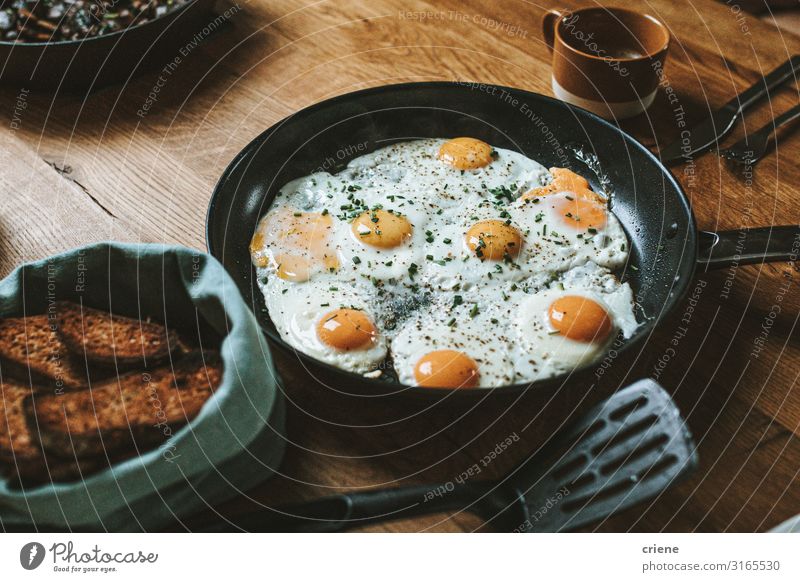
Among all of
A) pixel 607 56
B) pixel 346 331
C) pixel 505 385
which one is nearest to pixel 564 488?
pixel 505 385

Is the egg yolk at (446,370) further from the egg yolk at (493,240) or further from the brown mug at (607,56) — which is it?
the brown mug at (607,56)

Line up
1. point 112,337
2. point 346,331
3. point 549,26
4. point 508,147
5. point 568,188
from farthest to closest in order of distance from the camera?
point 549,26 → point 508,147 → point 568,188 → point 346,331 → point 112,337

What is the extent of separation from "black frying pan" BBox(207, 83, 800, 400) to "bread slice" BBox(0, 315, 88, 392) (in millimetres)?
229

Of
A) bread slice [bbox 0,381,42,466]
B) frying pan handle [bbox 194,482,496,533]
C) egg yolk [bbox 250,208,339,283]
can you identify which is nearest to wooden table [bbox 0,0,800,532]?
frying pan handle [bbox 194,482,496,533]

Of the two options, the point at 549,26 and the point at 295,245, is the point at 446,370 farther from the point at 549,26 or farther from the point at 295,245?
the point at 549,26

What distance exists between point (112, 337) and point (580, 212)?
2.39ft

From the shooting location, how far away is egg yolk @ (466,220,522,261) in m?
1.08

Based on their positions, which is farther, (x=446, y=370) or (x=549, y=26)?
(x=549, y=26)

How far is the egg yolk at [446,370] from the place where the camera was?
923 millimetres

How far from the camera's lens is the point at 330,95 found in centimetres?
143

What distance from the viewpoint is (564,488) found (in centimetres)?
81

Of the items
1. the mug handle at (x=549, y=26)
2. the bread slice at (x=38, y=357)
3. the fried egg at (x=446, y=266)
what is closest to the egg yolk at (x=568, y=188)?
the fried egg at (x=446, y=266)

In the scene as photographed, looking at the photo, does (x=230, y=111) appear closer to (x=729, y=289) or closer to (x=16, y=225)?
(x=16, y=225)

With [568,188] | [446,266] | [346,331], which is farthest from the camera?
[568,188]
